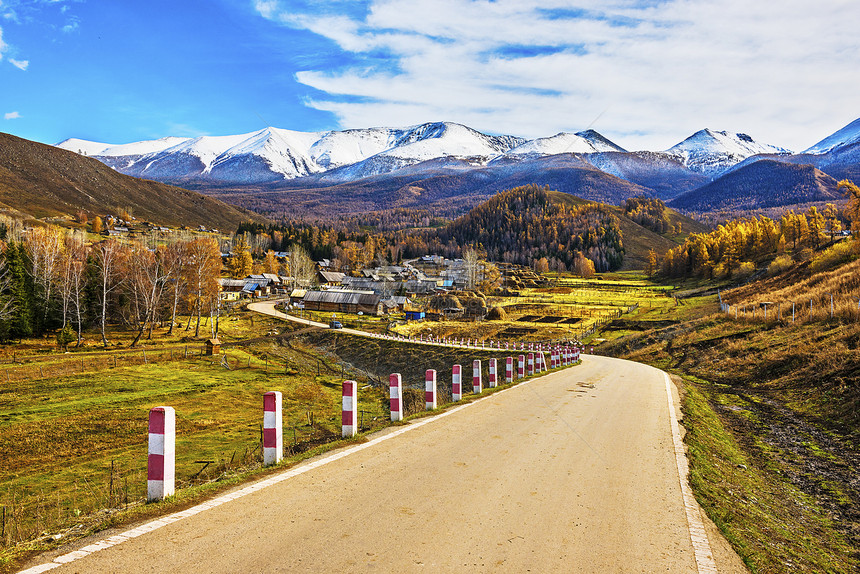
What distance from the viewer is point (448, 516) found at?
18.4 ft

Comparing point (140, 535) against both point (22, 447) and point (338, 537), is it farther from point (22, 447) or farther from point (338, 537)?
point (22, 447)

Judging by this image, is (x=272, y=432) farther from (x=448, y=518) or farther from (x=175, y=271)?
(x=175, y=271)

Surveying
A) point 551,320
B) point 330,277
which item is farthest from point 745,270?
point 330,277

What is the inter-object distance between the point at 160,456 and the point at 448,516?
359 centimetres

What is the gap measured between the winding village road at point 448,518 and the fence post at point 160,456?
77cm

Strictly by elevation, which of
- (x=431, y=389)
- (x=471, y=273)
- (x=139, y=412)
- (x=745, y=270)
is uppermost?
(x=471, y=273)

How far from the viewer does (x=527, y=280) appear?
166 metres

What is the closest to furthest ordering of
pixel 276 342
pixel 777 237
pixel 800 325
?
pixel 800 325 → pixel 276 342 → pixel 777 237

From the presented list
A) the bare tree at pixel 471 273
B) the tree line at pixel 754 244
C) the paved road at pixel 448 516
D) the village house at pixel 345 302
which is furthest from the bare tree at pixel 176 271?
the tree line at pixel 754 244

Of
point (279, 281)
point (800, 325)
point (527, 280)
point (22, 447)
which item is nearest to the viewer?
point (22, 447)

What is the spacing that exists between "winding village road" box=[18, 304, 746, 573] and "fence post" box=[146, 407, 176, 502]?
0.77 metres

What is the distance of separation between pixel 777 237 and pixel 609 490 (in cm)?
13746

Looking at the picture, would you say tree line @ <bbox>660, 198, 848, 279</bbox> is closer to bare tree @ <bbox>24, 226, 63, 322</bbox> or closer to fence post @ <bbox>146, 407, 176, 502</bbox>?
bare tree @ <bbox>24, 226, 63, 322</bbox>

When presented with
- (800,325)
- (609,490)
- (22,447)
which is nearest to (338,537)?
(609,490)
